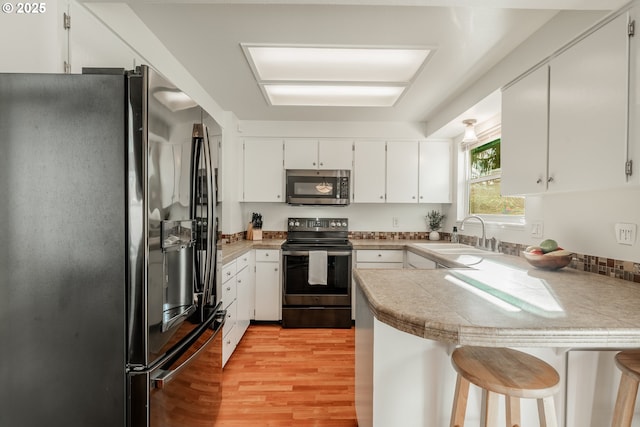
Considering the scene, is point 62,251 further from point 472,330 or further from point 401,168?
point 401,168

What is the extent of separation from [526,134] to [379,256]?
1.91 metres

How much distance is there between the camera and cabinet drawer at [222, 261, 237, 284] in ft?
7.64

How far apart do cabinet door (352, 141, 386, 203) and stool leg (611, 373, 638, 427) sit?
9.18ft

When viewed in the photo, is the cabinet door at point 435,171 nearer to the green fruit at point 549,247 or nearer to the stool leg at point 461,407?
the green fruit at point 549,247

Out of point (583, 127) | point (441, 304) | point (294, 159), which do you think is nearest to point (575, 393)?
point (441, 304)

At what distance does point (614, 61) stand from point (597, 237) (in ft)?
2.95

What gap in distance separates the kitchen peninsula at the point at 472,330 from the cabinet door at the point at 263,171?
7.57 ft

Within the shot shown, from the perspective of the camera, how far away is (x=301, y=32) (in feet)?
6.14

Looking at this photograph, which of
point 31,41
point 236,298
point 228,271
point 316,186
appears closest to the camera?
point 31,41

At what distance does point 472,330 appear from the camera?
2.88 ft

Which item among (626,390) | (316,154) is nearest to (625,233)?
(626,390)

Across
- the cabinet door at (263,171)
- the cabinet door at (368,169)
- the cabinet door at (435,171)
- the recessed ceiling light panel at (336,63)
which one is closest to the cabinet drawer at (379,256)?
the cabinet door at (368,169)

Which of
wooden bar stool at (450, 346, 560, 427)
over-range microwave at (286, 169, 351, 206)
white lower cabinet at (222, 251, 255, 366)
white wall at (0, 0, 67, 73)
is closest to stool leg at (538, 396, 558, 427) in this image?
wooden bar stool at (450, 346, 560, 427)

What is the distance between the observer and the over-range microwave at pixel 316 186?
3.60 metres
